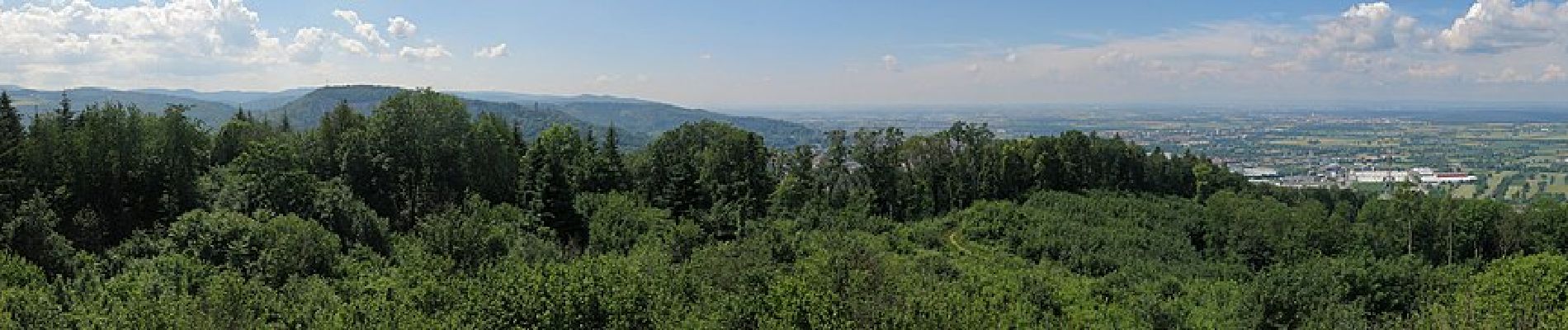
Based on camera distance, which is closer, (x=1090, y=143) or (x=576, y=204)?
(x=576, y=204)

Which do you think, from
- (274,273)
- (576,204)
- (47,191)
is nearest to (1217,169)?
(576,204)

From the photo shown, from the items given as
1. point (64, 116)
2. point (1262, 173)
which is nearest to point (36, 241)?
point (64, 116)

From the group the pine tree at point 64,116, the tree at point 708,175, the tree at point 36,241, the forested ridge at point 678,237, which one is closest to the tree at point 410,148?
the forested ridge at point 678,237

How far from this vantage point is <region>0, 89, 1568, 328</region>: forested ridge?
26.7m

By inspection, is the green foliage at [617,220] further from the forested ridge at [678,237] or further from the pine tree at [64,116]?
the pine tree at [64,116]

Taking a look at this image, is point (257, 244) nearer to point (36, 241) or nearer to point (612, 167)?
point (36, 241)

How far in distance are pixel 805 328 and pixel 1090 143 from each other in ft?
219

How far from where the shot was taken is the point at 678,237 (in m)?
47.7

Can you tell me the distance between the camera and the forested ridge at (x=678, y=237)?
26.7 metres

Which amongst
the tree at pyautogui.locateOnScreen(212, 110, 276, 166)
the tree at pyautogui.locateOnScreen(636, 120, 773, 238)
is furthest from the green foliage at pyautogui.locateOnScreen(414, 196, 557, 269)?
the tree at pyautogui.locateOnScreen(636, 120, 773, 238)

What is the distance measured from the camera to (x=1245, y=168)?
625 ft

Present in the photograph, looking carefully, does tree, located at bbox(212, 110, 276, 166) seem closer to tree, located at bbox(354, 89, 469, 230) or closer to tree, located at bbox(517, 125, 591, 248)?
tree, located at bbox(354, 89, 469, 230)

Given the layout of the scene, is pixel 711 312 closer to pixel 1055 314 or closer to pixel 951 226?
pixel 1055 314

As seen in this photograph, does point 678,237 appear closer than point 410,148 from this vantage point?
Yes
